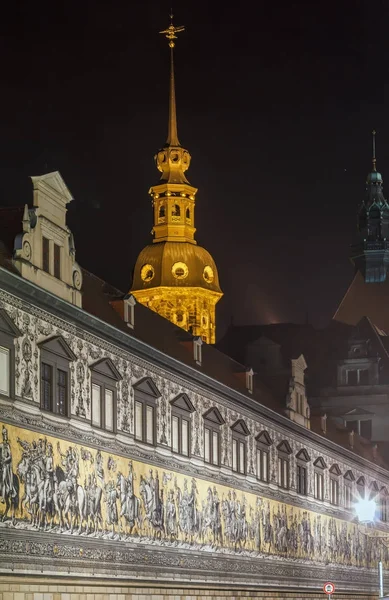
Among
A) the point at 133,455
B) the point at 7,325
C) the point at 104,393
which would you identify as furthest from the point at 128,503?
the point at 7,325

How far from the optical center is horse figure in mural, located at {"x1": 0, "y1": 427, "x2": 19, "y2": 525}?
104ft

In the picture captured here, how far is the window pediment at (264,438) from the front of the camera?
5610 cm

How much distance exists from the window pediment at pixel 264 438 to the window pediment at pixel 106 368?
16.5 metres

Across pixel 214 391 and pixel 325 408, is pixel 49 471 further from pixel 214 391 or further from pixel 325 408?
pixel 325 408

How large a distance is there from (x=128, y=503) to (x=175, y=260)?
237 ft

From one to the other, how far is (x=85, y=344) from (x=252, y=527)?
62.7 ft

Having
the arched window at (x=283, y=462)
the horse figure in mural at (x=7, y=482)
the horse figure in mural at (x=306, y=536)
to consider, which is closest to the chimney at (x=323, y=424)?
the horse figure in mural at (x=306, y=536)

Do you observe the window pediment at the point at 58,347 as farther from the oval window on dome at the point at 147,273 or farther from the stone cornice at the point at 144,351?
the oval window on dome at the point at 147,273

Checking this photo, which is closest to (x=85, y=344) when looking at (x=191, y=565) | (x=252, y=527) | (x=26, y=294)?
(x=26, y=294)

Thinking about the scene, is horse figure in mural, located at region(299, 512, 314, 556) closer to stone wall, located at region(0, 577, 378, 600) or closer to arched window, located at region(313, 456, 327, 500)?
arched window, located at region(313, 456, 327, 500)

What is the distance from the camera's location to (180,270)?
113 metres

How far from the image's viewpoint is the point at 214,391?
49969mm

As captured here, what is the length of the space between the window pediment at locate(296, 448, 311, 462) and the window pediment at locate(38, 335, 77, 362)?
27639 mm

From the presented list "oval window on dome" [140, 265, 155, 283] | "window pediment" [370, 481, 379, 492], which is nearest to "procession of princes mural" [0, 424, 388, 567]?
"window pediment" [370, 481, 379, 492]
